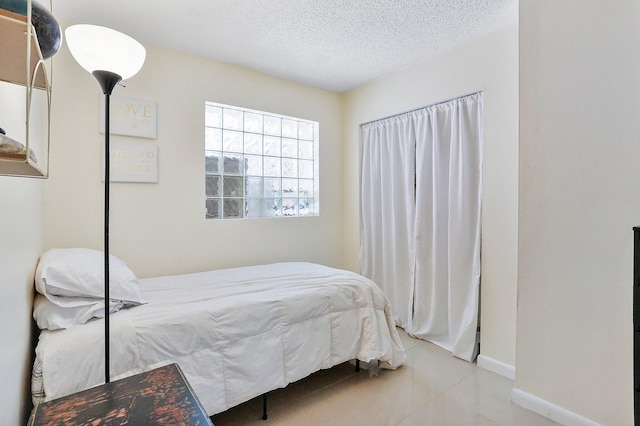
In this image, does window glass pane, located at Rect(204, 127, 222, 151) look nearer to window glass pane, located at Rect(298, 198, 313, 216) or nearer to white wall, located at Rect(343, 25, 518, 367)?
window glass pane, located at Rect(298, 198, 313, 216)

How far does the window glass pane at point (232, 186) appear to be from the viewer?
3055mm

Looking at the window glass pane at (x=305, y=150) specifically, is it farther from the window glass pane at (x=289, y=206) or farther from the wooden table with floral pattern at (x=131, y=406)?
the wooden table with floral pattern at (x=131, y=406)

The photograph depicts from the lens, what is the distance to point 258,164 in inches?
129

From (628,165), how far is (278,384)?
219 cm

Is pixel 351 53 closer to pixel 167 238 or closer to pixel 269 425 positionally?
pixel 167 238

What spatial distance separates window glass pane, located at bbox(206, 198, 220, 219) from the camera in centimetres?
295

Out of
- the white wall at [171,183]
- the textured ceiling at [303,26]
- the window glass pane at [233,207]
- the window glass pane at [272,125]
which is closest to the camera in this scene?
the textured ceiling at [303,26]

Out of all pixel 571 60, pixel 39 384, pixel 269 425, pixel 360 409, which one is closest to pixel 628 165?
pixel 571 60

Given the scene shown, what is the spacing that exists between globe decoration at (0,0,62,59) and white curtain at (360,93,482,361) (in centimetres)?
263

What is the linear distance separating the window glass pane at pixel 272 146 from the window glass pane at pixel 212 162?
0.53 m

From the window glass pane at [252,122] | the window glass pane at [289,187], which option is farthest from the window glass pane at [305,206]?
the window glass pane at [252,122]

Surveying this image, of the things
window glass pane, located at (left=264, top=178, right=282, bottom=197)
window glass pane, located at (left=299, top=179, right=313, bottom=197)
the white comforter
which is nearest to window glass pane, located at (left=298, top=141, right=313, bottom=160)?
window glass pane, located at (left=299, top=179, right=313, bottom=197)

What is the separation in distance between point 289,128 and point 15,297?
9.17 ft

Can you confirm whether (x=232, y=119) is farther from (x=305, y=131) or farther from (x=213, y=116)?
(x=305, y=131)
